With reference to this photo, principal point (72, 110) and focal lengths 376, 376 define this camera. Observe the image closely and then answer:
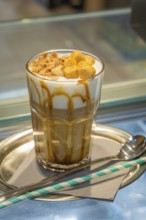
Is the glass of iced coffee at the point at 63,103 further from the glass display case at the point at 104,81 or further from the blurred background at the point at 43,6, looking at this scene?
the blurred background at the point at 43,6

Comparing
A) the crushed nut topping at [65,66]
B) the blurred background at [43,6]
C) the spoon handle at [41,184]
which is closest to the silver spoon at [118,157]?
the spoon handle at [41,184]

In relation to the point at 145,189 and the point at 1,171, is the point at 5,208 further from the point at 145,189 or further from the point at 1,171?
the point at 145,189

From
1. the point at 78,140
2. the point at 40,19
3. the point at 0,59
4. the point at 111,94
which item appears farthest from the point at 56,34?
the point at 78,140

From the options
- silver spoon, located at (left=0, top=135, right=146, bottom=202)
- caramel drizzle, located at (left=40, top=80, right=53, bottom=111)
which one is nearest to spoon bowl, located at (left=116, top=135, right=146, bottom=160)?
silver spoon, located at (left=0, top=135, right=146, bottom=202)

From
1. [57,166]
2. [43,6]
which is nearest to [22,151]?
[57,166]

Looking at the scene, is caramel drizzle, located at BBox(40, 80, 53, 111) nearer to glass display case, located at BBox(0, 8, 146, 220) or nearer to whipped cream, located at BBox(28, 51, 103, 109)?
whipped cream, located at BBox(28, 51, 103, 109)

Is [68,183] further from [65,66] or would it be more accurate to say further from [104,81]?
[104,81]
